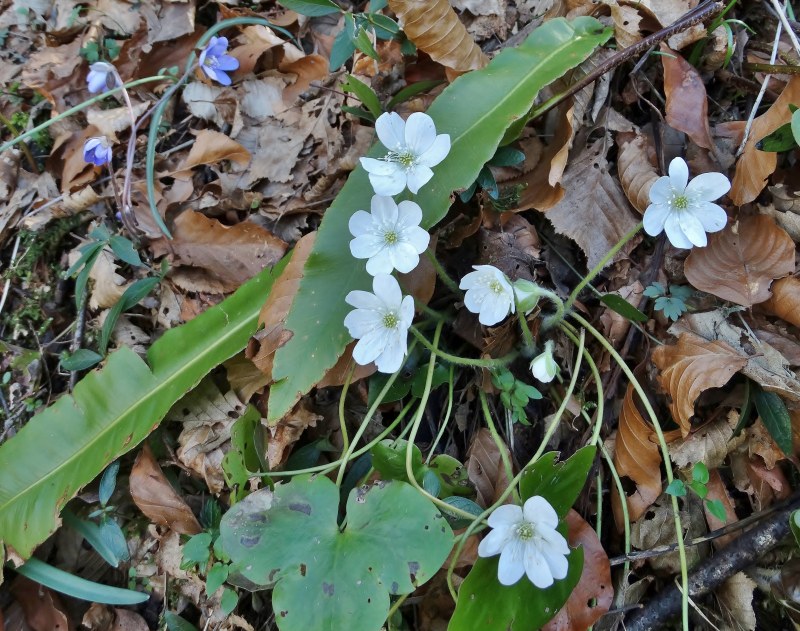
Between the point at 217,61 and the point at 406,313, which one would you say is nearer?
the point at 406,313

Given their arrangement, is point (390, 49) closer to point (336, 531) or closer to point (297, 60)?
point (297, 60)

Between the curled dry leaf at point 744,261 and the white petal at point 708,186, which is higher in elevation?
the white petal at point 708,186

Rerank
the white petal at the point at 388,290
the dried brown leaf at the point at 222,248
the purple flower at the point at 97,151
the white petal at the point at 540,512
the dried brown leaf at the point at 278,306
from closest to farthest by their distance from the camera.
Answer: the white petal at the point at 540,512, the white petal at the point at 388,290, the dried brown leaf at the point at 278,306, the dried brown leaf at the point at 222,248, the purple flower at the point at 97,151

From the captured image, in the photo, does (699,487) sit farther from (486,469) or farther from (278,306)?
(278,306)

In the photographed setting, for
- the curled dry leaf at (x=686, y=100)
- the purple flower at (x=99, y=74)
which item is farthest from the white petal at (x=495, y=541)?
the purple flower at (x=99, y=74)

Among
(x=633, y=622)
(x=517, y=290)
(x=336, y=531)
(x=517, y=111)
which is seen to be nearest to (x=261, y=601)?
(x=336, y=531)

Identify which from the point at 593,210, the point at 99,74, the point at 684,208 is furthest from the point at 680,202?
the point at 99,74

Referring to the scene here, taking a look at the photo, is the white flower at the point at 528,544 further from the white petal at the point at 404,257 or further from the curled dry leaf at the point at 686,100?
the curled dry leaf at the point at 686,100
